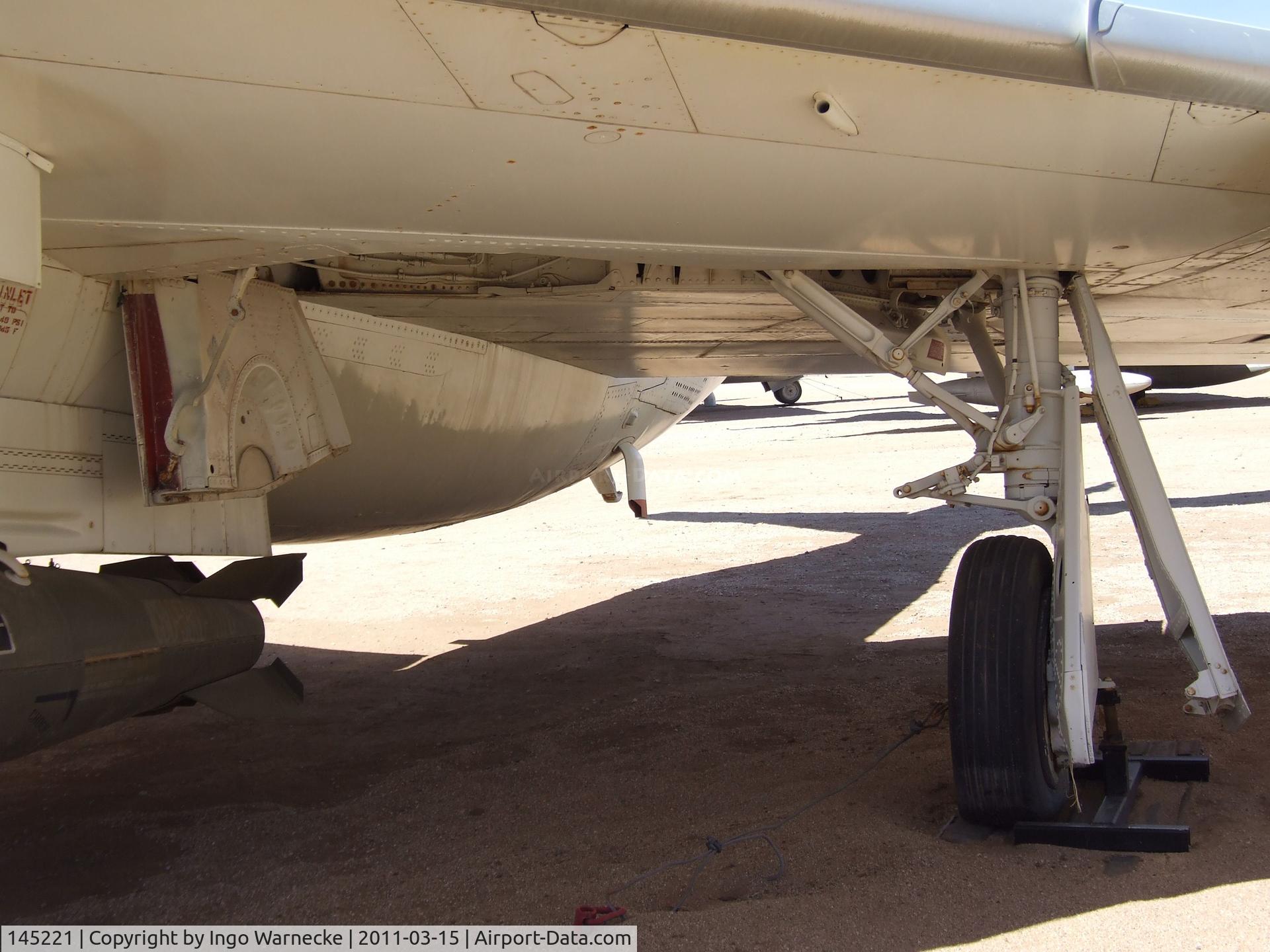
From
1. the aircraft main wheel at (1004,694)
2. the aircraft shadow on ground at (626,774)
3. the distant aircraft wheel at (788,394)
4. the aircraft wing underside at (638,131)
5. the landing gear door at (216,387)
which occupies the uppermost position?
the distant aircraft wheel at (788,394)

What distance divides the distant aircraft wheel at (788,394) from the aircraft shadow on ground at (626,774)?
93.8ft

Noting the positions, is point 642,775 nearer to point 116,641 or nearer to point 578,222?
point 116,641

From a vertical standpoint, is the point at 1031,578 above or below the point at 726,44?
below

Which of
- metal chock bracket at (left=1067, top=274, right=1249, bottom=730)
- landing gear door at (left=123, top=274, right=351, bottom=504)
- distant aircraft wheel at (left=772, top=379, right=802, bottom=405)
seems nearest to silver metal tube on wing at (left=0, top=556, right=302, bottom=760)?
landing gear door at (left=123, top=274, right=351, bottom=504)

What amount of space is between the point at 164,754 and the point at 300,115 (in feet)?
13.1

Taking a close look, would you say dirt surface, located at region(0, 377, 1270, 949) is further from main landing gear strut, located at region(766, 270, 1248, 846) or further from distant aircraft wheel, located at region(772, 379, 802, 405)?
distant aircraft wheel, located at region(772, 379, 802, 405)

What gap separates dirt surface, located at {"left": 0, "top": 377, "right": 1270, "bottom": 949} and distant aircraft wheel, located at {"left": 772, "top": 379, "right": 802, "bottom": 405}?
25.5 meters

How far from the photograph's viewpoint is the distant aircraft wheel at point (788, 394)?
121ft

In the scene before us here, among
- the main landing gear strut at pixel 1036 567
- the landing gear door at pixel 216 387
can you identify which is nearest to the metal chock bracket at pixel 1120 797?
the main landing gear strut at pixel 1036 567

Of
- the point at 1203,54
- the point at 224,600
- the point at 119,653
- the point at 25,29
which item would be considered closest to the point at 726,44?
the point at 1203,54

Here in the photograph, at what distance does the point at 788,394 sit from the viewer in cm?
3703

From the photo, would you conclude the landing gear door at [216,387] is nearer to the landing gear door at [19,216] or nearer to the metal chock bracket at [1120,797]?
the landing gear door at [19,216]

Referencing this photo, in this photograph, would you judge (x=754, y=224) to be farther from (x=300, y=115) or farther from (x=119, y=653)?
(x=119, y=653)

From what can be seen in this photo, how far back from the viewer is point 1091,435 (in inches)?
889
